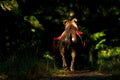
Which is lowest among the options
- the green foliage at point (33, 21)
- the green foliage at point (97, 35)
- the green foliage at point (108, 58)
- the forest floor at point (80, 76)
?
the forest floor at point (80, 76)

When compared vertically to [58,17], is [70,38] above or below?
below

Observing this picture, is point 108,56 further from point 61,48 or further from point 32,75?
point 32,75

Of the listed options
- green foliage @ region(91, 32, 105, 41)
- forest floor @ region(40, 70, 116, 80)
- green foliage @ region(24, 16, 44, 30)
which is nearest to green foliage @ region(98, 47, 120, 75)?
green foliage @ region(91, 32, 105, 41)

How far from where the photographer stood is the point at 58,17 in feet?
64.4

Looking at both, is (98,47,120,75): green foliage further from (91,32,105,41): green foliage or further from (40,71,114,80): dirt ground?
(40,71,114,80): dirt ground

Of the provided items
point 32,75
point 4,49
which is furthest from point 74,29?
point 32,75

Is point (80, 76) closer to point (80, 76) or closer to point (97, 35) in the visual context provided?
point (80, 76)

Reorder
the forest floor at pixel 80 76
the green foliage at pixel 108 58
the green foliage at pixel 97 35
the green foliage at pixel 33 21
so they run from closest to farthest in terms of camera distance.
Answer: the forest floor at pixel 80 76 → the green foliage at pixel 108 58 → the green foliage at pixel 33 21 → the green foliage at pixel 97 35

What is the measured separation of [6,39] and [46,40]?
80.5 inches

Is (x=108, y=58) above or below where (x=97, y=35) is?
below

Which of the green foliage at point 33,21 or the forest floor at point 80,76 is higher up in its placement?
the green foliage at point 33,21

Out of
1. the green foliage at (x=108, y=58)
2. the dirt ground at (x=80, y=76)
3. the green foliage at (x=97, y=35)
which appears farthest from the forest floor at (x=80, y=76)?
the green foliage at (x=97, y=35)

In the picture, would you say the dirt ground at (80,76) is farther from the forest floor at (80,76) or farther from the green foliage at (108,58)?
the green foliage at (108,58)

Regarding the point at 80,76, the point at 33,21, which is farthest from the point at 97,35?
the point at 80,76
